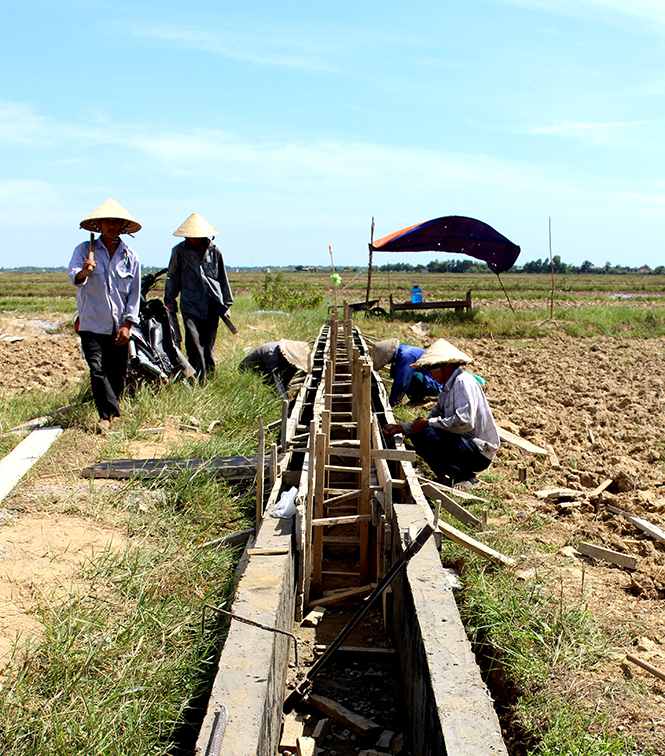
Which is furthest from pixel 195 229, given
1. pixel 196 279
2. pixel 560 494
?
pixel 560 494

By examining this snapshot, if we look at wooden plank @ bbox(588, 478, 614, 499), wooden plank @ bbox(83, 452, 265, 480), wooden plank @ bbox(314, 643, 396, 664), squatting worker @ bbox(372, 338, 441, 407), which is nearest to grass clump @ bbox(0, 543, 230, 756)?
wooden plank @ bbox(314, 643, 396, 664)

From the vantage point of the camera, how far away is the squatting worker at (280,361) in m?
7.68

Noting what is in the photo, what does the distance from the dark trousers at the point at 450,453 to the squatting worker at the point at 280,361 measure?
275 centimetres

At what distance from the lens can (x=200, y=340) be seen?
7.06m

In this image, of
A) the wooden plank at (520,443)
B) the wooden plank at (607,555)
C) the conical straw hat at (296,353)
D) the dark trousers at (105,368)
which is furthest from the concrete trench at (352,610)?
the conical straw hat at (296,353)

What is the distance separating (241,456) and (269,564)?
5.98 feet

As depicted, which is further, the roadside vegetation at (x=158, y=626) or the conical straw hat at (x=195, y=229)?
the conical straw hat at (x=195, y=229)

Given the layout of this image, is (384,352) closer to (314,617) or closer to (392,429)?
(392,429)

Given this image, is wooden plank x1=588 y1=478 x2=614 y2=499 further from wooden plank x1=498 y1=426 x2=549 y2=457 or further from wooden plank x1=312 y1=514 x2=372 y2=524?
wooden plank x1=312 y1=514 x2=372 y2=524

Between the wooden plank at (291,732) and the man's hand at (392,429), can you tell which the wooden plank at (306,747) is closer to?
the wooden plank at (291,732)

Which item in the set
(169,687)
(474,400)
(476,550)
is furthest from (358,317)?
(169,687)

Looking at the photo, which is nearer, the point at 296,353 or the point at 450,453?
the point at 450,453

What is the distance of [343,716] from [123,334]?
3453 millimetres

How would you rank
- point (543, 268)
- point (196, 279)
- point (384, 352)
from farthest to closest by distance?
point (543, 268)
point (384, 352)
point (196, 279)
